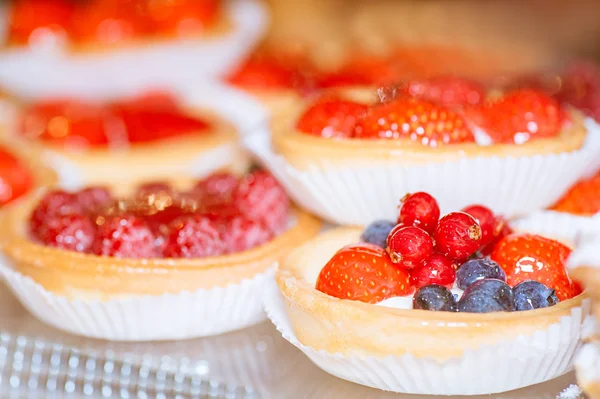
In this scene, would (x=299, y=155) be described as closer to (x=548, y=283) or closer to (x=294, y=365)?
(x=294, y=365)

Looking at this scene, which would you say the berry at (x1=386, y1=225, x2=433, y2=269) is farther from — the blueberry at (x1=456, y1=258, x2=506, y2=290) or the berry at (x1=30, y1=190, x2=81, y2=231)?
the berry at (x1=30, y1=190, x2=81, y2=231)

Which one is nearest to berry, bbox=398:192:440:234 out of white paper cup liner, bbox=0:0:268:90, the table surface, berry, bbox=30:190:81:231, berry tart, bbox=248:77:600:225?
berry tart, bbox=248:77:600:225

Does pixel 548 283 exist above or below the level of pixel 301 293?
above

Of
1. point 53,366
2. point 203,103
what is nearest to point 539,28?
point 203,103

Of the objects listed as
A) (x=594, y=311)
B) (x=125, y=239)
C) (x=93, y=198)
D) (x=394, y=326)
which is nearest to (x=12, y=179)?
(x=93, y=198)

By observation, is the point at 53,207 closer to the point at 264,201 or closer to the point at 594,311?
the point at 264,201

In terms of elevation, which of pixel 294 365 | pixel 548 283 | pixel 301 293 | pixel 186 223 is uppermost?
pixel 548 283

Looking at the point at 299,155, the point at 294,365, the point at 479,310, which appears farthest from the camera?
the point at 299,155
